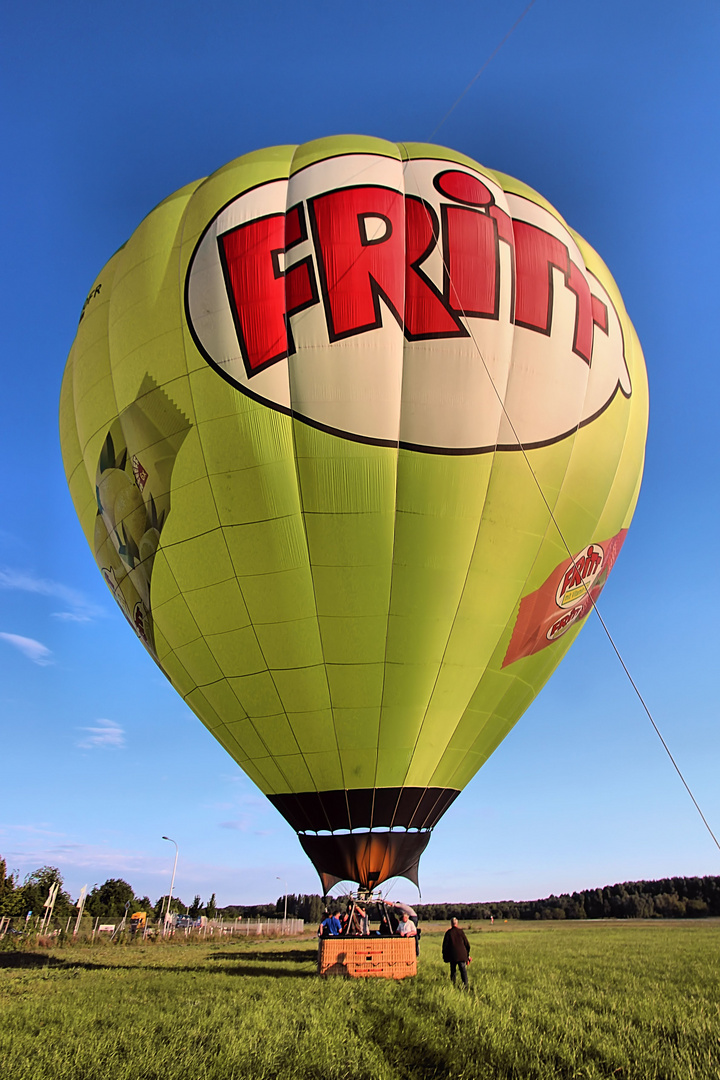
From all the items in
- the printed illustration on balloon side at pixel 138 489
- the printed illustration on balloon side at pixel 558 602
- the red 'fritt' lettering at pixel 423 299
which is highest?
the red 'fritt' lettering at pixel 423 299

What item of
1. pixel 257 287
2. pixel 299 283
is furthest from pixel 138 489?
pixel 299 283

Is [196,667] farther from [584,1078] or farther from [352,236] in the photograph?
[584,1078]

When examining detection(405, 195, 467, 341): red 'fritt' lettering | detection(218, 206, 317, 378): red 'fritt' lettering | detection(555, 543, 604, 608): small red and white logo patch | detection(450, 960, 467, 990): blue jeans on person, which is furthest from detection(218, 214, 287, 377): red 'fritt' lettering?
detection(450, 960, 467, 990): blue jeans on person

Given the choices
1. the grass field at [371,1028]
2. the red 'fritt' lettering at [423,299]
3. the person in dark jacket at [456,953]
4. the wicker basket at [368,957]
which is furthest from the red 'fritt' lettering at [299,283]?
the wicker basket at [368,957]

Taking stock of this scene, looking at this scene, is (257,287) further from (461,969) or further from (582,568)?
(461,969)

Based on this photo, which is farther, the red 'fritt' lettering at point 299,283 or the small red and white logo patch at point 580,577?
the small red and white logo patch at point 580,577

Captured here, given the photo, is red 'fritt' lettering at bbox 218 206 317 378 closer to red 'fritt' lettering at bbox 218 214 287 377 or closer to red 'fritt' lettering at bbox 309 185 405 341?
red 'fritt' lettering at bbox 218 214 287 377

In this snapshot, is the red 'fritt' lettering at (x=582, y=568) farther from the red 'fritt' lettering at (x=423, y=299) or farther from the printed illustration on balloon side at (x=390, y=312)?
the red 'fritt' lettering at (x=423, y=299)

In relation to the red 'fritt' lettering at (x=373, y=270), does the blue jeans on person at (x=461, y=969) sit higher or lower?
lower
